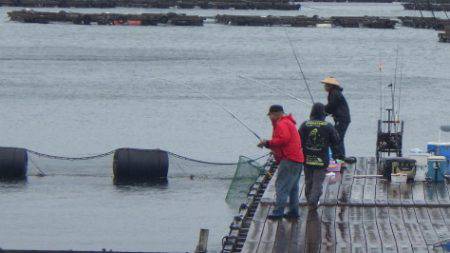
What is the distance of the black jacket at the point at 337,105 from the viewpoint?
1752 centimetres

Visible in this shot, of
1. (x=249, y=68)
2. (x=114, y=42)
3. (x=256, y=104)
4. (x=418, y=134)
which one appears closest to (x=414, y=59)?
(x=249, y=68)

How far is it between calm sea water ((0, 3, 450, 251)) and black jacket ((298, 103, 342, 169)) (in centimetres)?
556

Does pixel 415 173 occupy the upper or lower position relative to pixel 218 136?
upper

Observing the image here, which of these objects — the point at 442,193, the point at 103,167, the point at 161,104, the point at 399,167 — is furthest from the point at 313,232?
the point at 161,104

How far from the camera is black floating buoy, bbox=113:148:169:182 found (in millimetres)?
26250

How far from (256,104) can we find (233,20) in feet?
191

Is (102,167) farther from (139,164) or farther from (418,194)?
(418,194)

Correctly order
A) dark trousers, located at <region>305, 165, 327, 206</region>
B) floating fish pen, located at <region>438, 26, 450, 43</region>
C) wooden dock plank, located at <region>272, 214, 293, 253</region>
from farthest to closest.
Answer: floating fish pen, located at <region>438, 26, 450, 43</region>
dark trousers, located at <region>305, 165, 327, 206</region>
wooden dock plank, located at <region>272, 214, 293, 253</region>

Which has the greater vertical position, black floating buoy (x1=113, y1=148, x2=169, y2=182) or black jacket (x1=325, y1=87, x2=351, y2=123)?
black jacket (x1=325, y1=87, x2=351, y2=123)

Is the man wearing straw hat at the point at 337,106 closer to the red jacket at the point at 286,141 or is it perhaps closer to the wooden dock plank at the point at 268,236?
the red jacket at the point at 286,141

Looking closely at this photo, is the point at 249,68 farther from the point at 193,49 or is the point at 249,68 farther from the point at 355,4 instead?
the point at 355,4

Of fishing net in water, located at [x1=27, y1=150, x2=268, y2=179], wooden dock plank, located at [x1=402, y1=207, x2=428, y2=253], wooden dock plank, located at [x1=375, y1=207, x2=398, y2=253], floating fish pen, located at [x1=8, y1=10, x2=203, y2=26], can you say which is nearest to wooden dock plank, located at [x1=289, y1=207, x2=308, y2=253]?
wooden dock plank, located at [x1=375, y1=207, x2=398, y2=253]

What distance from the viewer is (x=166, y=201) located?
83.7 ft

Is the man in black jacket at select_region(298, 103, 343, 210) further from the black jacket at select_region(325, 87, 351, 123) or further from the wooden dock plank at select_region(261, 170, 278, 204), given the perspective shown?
the black jacket at select_region(325, 87, 351, 123)
